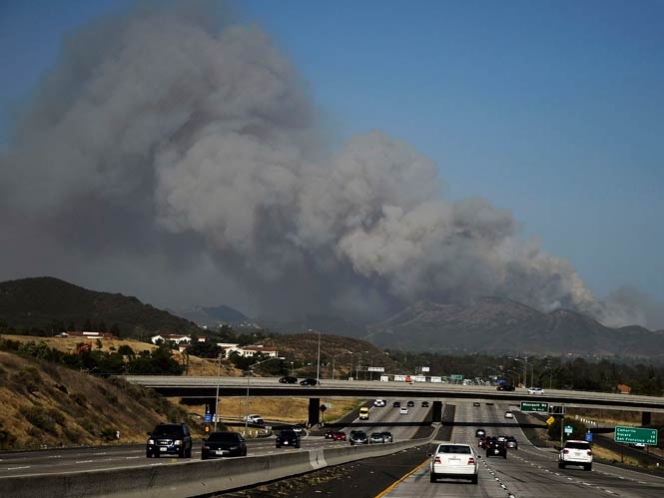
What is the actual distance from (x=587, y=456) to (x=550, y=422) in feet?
281

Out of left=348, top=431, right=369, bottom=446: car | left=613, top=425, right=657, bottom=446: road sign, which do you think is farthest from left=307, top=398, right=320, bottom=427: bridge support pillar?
left=348, top=431, right=369, bottom=446: car

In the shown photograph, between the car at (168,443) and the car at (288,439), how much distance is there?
22.8m

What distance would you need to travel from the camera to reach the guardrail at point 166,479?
1605 centimetres

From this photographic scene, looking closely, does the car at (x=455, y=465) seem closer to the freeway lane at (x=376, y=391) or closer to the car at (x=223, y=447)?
the car at (x=223, y=447)

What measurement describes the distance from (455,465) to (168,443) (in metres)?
15.5

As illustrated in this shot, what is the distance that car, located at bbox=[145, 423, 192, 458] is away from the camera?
154 feet

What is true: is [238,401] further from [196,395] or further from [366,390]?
[196,395]

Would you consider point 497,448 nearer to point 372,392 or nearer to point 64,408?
point 64,408

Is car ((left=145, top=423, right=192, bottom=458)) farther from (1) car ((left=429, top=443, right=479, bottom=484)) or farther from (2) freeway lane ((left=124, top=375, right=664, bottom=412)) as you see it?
(2) freeway lane ((left=124, top=375, right=664, bottom=412))

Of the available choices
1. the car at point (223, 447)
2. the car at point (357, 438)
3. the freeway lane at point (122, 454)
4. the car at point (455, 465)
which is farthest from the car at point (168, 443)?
the car at point (357, 438)

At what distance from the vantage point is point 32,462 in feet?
137

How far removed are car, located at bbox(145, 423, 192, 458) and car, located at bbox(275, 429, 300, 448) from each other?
74.9 feet

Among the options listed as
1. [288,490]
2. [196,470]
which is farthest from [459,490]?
[196,470]

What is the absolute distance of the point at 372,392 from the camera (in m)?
149
